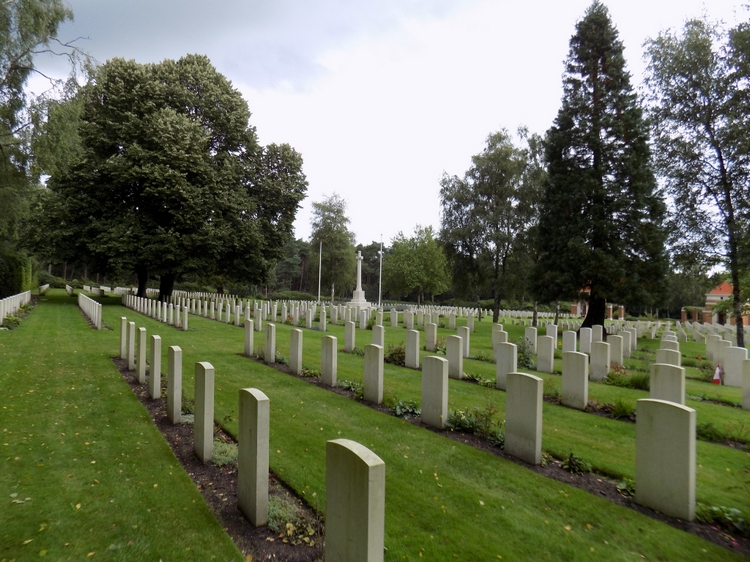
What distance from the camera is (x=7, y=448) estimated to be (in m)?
4.73

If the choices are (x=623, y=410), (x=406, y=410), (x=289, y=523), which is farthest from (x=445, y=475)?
(x=623, y=410)

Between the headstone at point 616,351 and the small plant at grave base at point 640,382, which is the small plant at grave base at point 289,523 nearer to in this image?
the small plant at grave base at point 640,382

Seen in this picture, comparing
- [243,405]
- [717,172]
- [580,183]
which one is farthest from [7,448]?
[717,172]

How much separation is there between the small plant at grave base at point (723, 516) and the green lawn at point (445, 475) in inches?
11.2

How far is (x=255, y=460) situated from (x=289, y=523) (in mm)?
554

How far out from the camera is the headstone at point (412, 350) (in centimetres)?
1047

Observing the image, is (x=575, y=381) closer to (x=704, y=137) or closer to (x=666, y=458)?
(x=666, y=458)

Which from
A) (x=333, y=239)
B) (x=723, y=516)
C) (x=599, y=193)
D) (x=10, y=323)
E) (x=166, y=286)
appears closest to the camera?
(x=723, y=516)

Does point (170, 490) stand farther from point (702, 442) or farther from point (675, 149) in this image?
point (675, 149)

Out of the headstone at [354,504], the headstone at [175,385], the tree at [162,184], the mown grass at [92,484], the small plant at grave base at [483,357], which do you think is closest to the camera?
the headstone at [354,504]

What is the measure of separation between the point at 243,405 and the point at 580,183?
2069cm

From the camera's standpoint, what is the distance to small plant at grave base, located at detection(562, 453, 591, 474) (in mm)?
4531

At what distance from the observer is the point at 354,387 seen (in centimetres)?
799

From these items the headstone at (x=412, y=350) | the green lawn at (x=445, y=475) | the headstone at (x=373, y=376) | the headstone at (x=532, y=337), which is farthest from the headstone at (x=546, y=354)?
the headstone at (x=373, y=376)
